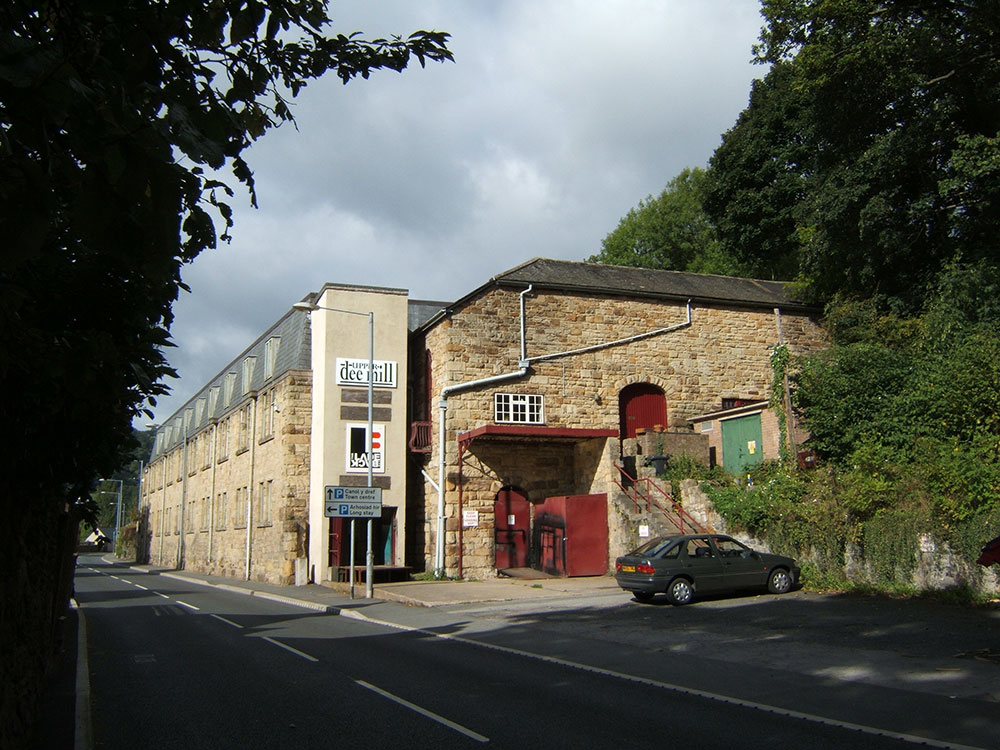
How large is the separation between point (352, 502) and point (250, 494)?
1425cm

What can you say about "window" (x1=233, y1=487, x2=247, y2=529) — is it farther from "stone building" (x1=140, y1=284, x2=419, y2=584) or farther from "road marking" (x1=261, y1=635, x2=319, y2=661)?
"road marking" (x1=261, y1=635, x2=319, y2=661)

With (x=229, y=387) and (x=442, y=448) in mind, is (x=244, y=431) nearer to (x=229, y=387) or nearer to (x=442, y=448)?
(x=229, y=387)

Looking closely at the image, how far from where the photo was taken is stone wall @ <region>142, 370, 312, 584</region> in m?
29.9

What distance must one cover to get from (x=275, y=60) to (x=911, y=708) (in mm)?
8022

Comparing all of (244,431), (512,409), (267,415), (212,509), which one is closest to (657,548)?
(512,409)

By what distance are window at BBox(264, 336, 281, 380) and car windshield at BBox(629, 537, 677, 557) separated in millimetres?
20223

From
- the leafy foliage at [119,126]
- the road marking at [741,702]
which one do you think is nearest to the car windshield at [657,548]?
the road marking at [741,702]

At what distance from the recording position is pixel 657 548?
18.8 metres

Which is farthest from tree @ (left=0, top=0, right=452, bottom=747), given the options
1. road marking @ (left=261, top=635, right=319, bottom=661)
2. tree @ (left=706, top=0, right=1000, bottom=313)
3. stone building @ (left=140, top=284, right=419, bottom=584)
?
tree @ (left=706, top=0, right=1000, bottom=313)

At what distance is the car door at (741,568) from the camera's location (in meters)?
18.7

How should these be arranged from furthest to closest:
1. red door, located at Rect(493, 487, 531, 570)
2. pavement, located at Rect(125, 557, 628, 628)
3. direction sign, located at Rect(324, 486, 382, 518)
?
red door, located at Rect(493, 487, 531, 570) < direction sign, located at Rect(324, 486, 382, 518) < pavement, located at Rect(125, 557, 628, 628)

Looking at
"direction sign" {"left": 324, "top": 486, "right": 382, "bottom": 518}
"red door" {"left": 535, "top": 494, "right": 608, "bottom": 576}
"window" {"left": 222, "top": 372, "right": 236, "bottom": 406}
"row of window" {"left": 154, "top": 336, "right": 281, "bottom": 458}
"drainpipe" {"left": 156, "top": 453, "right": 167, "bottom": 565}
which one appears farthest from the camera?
"drainpipe" {"left": 156, "top": 453, "right": 167, "bottom": 565}

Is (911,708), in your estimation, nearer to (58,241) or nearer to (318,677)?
(318,677)

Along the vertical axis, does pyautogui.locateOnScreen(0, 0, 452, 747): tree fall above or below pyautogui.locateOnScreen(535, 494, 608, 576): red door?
above
